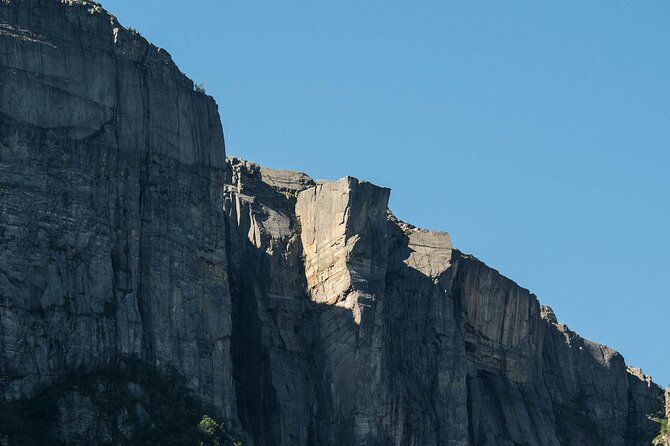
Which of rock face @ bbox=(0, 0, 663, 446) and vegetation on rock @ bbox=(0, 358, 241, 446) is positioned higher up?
rock face @ bbox=(0, 0, 663, 446)

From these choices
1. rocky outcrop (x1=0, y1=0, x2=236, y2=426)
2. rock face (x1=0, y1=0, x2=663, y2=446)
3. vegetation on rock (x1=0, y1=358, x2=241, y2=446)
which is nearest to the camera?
vegetation on rock (x1=0, y1=358, x2=241, y2=446)

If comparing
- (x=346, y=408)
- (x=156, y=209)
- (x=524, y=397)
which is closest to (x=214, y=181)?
(x=156, y=209)

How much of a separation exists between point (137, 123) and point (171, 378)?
45.5 ft

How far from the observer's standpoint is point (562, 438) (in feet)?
542

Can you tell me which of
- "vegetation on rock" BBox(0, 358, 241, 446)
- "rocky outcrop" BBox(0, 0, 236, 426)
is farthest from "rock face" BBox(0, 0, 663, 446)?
"vegetation on rock" BBox(0, 358, 241, 446)

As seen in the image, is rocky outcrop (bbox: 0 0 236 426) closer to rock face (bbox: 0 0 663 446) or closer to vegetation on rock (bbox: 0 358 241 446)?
rock face (bbox: 0 0 663 446)

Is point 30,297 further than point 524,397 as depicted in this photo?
No

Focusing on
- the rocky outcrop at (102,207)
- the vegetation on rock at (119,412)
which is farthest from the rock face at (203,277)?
the vegetation on rock at (119,412)

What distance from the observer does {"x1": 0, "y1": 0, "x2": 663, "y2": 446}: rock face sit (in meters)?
134

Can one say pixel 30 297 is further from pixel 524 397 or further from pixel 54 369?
pixel 524 397

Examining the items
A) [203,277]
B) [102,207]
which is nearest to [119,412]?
[102,207]

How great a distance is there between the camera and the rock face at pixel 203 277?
13412 cm

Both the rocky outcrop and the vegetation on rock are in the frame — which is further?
the rocky outcrop

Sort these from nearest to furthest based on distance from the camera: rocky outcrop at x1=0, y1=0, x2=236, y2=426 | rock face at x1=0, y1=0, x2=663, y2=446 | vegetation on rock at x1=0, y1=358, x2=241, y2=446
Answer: vegetation on rock at x1=0, y1=358, x2=241, y2=446, rocky outcrop at x1=0, y1=0, x2=236, y2=426, rock face at x1=0, y1=0, x2=663, y2=446
